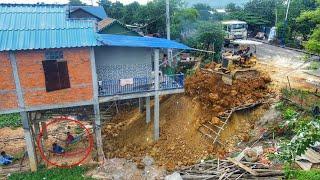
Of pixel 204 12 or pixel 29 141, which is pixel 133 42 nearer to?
pixel 29 141

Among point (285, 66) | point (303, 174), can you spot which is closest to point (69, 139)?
point (303, 174)

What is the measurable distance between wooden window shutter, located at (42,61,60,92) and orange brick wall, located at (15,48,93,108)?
0.65ft

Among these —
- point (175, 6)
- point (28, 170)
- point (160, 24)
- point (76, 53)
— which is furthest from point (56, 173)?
point (175, 6)

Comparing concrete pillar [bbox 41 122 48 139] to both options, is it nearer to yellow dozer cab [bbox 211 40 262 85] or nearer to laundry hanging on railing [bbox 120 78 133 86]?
laundry hanging on railing [bbox 120 78 133 86]

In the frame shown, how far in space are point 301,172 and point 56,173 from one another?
12.9 meters

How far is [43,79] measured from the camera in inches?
665

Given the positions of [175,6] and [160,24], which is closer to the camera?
[160,24]

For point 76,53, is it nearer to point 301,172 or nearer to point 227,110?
point 227,110

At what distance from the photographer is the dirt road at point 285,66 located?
23.8 m

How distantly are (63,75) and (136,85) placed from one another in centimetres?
428

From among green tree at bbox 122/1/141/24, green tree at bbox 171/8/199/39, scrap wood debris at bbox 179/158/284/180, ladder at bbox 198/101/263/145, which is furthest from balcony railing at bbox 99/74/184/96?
green tree at bbox 122/1/141/24

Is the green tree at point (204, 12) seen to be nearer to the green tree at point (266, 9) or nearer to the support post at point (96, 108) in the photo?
the green tree at point (266, 9)

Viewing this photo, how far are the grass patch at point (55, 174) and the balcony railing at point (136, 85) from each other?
15.0 ft

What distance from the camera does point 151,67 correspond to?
64.9ft
